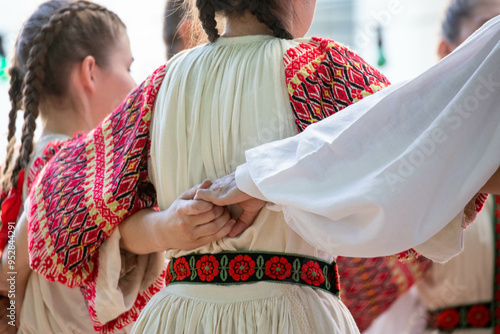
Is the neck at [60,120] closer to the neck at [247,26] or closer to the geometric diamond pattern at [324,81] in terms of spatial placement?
the neck at [247,26]

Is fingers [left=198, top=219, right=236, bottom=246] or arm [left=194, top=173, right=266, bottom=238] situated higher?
arm [left=194, top=173, right=266, bottom=238]

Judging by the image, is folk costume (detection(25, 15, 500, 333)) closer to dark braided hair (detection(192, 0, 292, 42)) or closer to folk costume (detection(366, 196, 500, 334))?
dark braided hair (detection(192, 0, 292, 42))

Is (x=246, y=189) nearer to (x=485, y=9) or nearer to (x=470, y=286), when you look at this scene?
(x=470, y=286)

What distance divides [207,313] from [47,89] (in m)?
1.14

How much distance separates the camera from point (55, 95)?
2.29 metres

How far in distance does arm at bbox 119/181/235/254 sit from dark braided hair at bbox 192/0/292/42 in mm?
361

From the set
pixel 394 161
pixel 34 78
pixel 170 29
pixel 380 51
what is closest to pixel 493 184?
pixel 394 161

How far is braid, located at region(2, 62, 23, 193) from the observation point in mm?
2269

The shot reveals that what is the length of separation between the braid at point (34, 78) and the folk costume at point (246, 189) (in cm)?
52

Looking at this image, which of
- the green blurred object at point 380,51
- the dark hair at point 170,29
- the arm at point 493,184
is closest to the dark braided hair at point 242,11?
the arm at point 493,184

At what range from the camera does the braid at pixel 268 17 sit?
4.95ft

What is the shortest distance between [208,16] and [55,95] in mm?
894

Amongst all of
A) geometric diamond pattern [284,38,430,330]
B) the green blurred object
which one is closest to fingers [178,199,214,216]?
geometric diamond pattern [284,38,430,330]

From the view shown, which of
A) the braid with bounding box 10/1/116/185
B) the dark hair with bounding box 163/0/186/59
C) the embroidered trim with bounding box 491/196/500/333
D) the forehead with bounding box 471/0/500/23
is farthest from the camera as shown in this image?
the forehead with bounding box 471/0/500/23
